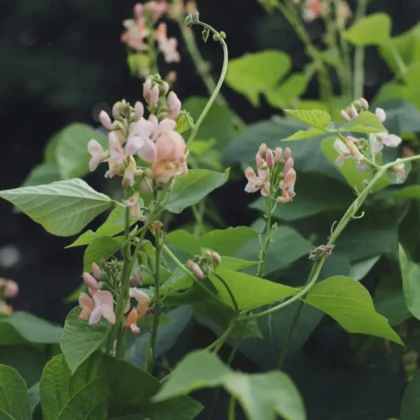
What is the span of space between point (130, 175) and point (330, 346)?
0.96ft

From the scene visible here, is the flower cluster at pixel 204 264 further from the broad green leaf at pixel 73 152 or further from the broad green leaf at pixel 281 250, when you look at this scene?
the broad green leaf at pixel 73 152

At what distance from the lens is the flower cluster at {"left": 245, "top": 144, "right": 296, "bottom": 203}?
1.43 feet

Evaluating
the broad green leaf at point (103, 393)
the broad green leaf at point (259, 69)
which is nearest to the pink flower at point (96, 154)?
the broad green leaf at point (103, 393)

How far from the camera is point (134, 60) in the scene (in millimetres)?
831

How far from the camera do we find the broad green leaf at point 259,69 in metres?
0.91

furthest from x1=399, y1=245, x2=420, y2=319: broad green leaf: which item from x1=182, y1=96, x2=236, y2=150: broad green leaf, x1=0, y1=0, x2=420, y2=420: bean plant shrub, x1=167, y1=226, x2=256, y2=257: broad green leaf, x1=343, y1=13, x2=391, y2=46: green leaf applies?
x1=343, y1=13, x2=391, y2=46: green leaf

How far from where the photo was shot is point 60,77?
9.21 feet

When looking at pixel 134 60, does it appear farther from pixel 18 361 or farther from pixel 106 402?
pixel 106 402

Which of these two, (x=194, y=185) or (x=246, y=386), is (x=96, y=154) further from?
(x=246, y=386)

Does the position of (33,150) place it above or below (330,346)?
below

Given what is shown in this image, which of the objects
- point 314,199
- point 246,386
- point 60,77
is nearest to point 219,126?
point 314,199

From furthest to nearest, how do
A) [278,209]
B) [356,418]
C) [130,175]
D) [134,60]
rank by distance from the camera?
[134,60] < [278,209] < [356,418] < [130,175]

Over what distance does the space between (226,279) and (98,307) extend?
0.23ft

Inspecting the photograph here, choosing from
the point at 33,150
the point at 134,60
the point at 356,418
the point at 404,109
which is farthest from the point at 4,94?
the point at 356,418
